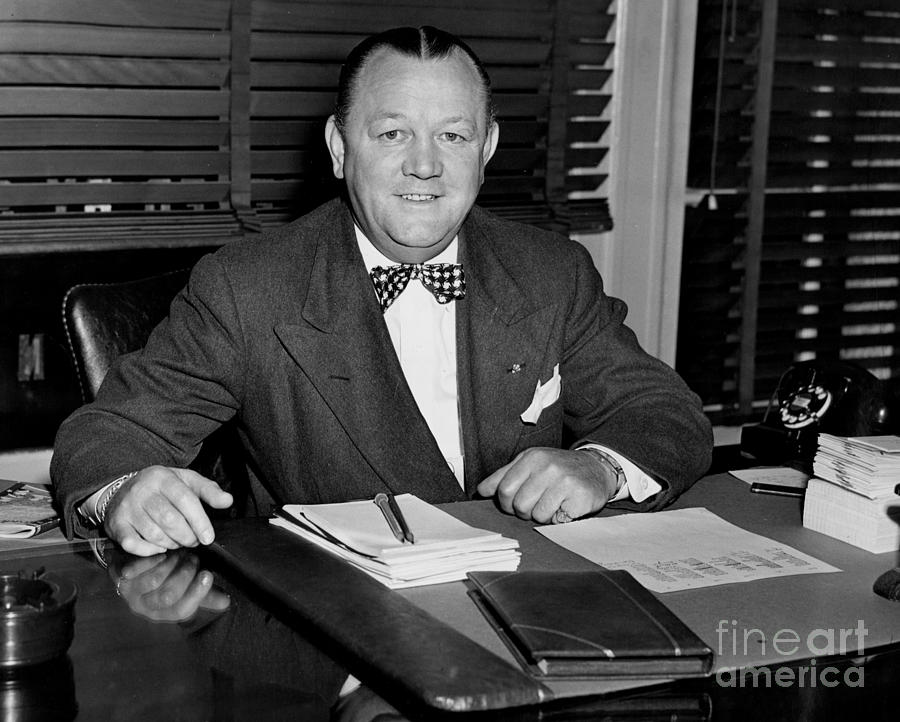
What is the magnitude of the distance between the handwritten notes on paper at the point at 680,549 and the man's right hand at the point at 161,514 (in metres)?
0.47

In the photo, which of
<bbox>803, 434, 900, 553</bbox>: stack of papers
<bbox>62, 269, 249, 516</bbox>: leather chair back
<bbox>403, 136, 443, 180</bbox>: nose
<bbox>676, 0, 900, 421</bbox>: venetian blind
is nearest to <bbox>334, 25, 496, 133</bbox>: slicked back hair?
<bbox>403, 136, 443, 180</bbox>: nose

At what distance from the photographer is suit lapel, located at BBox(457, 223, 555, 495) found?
7.23 feet

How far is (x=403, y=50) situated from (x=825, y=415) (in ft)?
3.67

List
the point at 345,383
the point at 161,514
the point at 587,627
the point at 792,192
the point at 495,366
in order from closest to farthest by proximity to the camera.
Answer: the point at 587,627 → the point at 161,514 → the point at 345,383 → the point at 495,366 → the point at 792,192

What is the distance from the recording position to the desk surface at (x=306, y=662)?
1.16m

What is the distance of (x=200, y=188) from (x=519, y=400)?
115cm

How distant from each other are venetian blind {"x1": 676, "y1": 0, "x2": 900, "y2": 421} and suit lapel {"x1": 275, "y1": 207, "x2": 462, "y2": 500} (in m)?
1.80

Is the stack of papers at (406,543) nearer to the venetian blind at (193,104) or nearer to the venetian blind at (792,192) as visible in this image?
the venetian blind at (193,104)

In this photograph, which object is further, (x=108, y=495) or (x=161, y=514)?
(x=108, y=495)

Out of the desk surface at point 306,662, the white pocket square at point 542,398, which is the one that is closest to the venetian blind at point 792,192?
the white pocket square at point 542,398

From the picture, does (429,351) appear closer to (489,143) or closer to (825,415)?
(489,143)

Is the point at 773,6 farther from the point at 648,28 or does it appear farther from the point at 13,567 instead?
the point at 13,567

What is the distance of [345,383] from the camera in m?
2.07

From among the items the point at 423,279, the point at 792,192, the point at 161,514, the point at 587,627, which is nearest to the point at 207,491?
the point at 161,514
